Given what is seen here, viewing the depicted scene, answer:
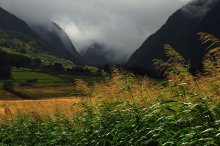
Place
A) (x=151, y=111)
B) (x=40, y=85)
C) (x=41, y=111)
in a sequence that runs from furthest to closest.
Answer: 1. (x=40, y=85)
2. (x=41, y=111)
3. (x=151, y=111)

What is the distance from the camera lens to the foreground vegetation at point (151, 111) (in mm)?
8953

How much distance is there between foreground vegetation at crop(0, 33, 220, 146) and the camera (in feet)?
29.4

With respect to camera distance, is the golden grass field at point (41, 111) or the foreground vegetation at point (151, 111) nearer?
the foreground vegetation at point (151, 111)

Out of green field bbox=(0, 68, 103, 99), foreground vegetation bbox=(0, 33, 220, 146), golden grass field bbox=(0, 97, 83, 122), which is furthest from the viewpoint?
green field bbox=(0, 68, 103, 99)

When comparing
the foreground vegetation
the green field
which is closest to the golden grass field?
the foreground vegetation

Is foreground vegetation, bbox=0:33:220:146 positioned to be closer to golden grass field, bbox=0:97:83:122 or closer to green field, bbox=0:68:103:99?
golden grass field, bbox=0:97:83:122

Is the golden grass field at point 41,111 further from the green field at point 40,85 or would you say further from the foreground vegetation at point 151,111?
the green field at point 40,85

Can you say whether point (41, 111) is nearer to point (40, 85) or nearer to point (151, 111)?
point (151, 111)

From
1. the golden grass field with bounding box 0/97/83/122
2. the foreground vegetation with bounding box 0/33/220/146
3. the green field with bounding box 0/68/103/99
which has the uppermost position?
the green field with bounding box 0/68/103/99

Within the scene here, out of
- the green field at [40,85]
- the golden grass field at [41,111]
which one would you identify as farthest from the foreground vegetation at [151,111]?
the green field at [40,85]

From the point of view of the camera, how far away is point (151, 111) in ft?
37.3

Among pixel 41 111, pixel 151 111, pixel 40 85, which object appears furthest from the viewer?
pixel 40 85

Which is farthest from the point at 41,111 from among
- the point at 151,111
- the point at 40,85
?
the point at 40,85

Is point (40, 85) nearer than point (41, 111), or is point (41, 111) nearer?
point (41, 111)
